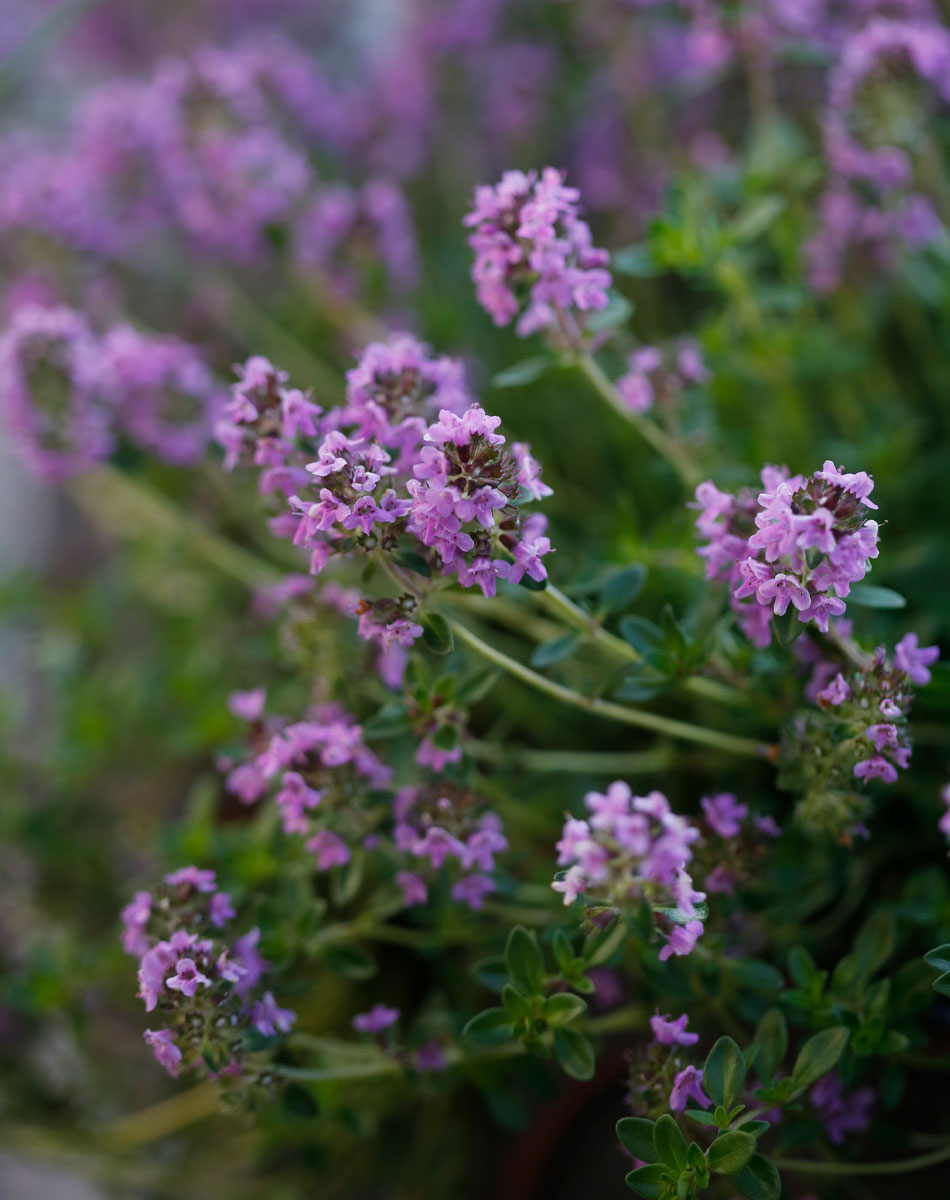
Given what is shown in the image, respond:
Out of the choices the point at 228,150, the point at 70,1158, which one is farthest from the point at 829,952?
the point at 228,150

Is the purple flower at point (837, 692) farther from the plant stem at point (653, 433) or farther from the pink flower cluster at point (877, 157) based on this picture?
the pink flower cluster at point (877, 157)

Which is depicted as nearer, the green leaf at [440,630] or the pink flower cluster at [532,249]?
the green leaf at [440,630]

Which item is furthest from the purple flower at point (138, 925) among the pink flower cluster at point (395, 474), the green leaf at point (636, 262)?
the green leaf at point (636, 262)

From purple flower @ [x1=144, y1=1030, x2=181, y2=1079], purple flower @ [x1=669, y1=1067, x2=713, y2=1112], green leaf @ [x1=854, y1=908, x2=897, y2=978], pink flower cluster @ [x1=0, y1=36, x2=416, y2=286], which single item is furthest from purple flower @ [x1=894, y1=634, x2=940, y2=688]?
pink flower cluster @ [x1=0, y1=36, x2=416, y2=286]

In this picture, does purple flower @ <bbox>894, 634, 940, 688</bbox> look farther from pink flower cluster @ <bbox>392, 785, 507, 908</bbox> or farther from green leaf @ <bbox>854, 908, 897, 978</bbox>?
pink flower cluster @ <bbox>392, 785, 507, 908</bbox>

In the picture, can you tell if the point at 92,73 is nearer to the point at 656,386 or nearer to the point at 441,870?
the point at 656,386

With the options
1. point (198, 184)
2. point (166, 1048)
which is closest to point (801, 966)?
point (166, 1048)

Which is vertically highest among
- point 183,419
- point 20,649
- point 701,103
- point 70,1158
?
point 701,103
